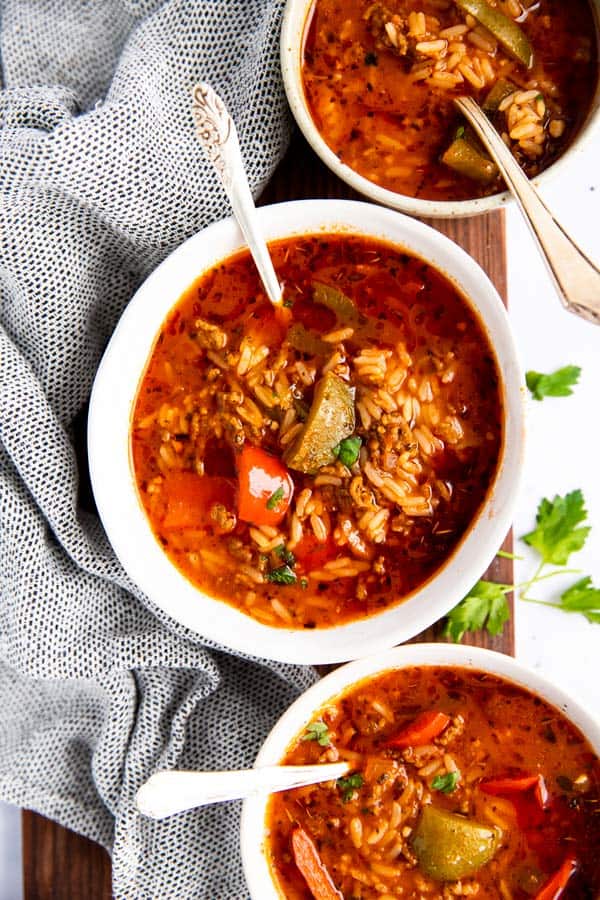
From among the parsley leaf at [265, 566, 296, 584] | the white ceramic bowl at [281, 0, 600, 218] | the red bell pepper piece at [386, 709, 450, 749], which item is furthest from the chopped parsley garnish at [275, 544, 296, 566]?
the white ceramic bowl at [281, 0, 600, 218]

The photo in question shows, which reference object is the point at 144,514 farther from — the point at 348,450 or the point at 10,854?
the point at 10,854

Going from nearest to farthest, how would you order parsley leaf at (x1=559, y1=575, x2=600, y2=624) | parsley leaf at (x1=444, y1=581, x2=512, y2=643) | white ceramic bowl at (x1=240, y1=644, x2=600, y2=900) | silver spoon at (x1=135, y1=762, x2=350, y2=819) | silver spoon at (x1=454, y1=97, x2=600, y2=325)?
silver spoon at (x1=454, y1=97, x2=600, y2=325) < silver spoon at (x1=135, y1=762, x2=350, y2=819) < white ceramic bowl at (x1=240, y1=644, x2=600, y2=900) < parsley leaf at (x1=444, y1=581, x2=512, y2=643) < parsley leaf at (x1=559, y1=575, x2=600, y2=624)

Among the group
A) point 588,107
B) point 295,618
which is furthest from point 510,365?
point 295,618

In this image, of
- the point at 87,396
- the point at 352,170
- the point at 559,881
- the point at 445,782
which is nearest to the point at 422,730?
the point at 445,782

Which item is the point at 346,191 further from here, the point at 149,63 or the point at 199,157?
the point at 149,63

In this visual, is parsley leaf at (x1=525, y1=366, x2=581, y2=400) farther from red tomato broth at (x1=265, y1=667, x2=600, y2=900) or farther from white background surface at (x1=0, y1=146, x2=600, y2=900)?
red tomato broth at (x1=265, y1=667, x2=600, y2=900)

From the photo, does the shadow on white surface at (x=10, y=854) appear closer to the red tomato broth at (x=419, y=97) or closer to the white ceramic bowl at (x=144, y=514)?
the white ceramic bowl at (x=144, y=514)
